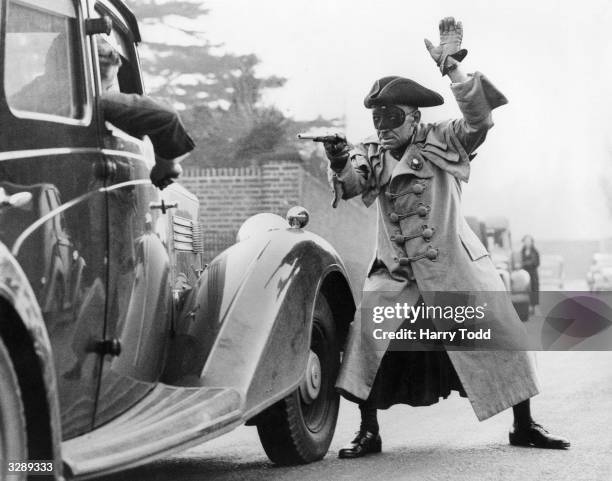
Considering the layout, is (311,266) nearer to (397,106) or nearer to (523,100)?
(397,106)

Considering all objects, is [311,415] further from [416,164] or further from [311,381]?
[416,164]

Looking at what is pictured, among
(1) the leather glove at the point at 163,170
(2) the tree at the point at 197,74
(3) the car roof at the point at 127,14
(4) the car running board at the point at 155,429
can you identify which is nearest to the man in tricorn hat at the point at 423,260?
(3) the car roof at the point at 127,14

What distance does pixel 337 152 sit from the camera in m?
5.84

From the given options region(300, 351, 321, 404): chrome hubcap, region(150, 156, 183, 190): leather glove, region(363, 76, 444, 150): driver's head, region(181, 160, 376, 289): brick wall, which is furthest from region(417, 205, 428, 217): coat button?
Result: region(181, 160, 376, 289): brick wall

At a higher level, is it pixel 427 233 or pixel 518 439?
pixel 427 233

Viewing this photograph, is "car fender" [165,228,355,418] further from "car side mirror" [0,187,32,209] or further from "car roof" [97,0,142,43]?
"car side mirror" [0,187,32,209]

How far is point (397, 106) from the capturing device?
6.05 m

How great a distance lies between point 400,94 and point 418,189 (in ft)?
1.69

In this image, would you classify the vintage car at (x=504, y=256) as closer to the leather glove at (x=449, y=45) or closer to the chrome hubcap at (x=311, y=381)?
the leather glove at (x=449, y=45)

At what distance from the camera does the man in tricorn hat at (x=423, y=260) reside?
5852 mm

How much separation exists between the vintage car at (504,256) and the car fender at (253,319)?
13303 mm

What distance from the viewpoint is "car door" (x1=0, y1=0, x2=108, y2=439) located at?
3.49 metres

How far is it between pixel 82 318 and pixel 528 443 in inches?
117

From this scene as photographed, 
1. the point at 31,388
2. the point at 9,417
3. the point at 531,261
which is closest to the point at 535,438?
the point at 31,388
